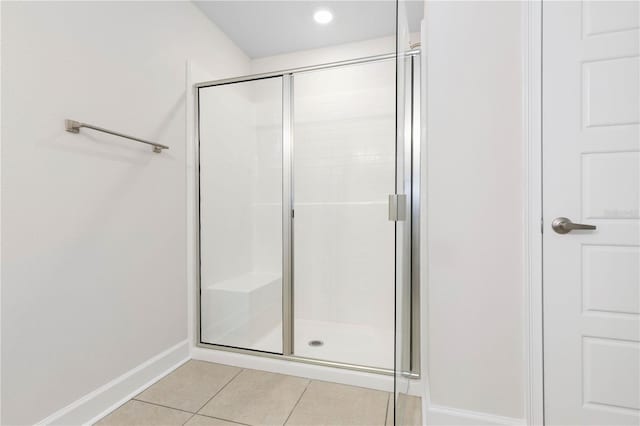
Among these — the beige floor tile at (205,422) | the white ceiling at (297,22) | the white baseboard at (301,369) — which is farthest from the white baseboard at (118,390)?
the white ceiling at (297,22)

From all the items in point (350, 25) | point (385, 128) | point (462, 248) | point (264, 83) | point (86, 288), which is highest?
point (350, 25)

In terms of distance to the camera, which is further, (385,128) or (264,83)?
(385,128)

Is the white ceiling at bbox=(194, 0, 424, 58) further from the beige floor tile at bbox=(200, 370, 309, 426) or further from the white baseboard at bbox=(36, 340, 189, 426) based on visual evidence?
the beige floor tile at bbox=(200, 370, 309, 426)

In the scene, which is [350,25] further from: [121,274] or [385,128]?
[121,274]

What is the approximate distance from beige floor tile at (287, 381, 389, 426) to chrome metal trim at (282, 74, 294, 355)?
394 mm

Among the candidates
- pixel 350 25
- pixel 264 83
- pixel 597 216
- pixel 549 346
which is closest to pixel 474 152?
pixel 597 216

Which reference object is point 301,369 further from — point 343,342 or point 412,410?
point 412,410

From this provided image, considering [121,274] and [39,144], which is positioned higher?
[39,144]

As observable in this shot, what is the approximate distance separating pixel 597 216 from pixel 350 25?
6.86ft

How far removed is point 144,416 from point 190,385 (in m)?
0.29

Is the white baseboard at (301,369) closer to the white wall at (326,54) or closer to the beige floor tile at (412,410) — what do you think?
the beige floor tile at (412,410)

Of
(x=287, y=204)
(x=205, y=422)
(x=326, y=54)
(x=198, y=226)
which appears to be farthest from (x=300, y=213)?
(x=326, y=54)

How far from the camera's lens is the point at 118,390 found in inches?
60.7

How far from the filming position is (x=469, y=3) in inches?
51.9
